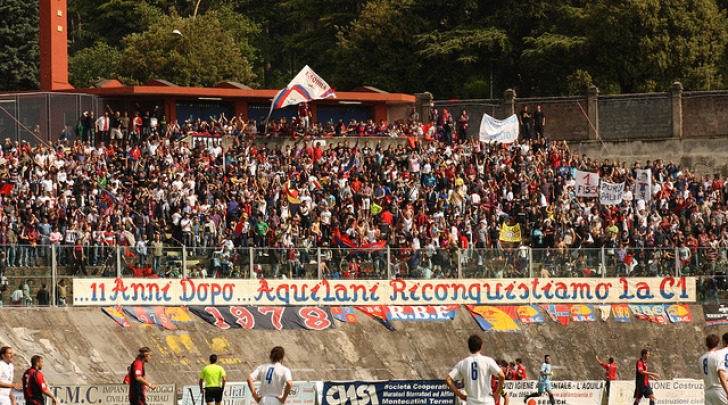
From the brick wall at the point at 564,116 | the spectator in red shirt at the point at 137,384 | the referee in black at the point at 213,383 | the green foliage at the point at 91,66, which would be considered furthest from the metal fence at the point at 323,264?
the green foliage at the point at 91,66

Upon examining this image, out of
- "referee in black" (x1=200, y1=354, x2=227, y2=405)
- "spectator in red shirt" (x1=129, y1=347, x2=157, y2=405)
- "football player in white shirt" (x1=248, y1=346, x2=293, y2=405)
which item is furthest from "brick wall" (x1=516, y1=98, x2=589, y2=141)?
"football player in white shirt" (x1=248, y1=346, x2=293, y2=405)

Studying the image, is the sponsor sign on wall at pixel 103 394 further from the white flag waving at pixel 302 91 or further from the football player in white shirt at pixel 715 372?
the white flag waving at pixel 302 91

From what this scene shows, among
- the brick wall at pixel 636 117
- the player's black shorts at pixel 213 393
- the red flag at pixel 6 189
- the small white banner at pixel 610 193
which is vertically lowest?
the player's black shorts at pixel 213 393

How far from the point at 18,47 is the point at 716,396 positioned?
2322 inches

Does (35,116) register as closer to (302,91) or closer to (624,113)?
(302,91)

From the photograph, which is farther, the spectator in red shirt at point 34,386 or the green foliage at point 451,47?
the green foliage at point 451,47

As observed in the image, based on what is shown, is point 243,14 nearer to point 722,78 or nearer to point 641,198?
point 722,78

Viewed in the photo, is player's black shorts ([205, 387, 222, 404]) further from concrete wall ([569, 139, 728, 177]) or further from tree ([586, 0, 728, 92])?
tree ([586, 0, 728, 92])

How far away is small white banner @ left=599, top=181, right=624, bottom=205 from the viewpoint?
146ft

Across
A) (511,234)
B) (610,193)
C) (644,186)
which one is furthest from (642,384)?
(644,186)

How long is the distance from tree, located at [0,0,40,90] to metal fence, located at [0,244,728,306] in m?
37.3

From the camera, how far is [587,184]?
45594 millimetres

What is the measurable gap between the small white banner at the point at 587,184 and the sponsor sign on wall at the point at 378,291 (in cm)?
480

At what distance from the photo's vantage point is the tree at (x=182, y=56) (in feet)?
223
